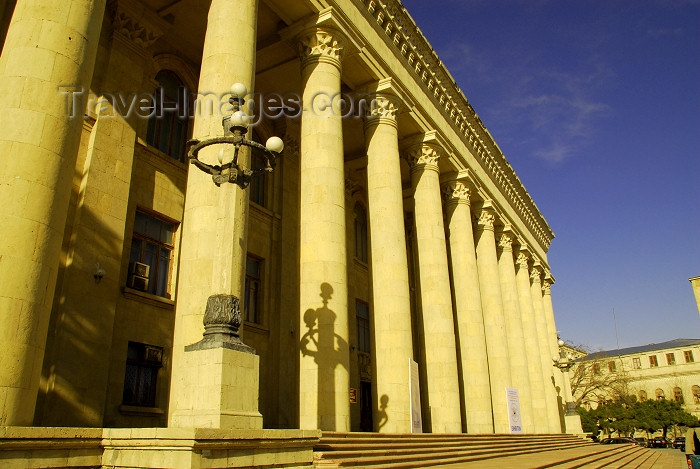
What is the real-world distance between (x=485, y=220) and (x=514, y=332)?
6062mm

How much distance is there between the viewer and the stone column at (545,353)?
109ft

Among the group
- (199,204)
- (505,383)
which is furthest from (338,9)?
(505,383)

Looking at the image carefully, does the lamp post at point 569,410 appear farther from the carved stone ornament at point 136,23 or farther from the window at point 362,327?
the carved stone ornament at point 136,23

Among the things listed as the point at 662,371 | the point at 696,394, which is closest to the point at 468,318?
the point at 696,394

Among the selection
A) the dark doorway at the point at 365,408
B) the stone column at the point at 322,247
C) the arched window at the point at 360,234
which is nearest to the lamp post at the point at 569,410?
the dark doorway at the point at 365,408

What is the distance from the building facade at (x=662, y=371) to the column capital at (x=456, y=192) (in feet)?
195

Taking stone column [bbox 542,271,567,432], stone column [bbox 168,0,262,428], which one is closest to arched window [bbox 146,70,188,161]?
stone column [bbox 168,0,262,428]

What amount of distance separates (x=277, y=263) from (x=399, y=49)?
365 inches

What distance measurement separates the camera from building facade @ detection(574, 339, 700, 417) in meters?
78.1

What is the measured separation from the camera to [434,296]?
2019 centimetres

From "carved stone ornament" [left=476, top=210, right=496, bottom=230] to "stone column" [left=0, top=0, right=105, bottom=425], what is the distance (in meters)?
22.0

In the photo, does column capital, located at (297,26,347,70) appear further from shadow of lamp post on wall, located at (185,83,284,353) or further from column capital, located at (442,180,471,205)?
column capital, located at (442,180,471,205)

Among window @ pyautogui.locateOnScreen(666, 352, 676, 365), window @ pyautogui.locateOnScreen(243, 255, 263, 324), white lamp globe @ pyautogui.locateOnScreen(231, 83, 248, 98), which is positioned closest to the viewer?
white lamp globe @ pyautogui.locateOnScreen(231, 83, 248, 98)

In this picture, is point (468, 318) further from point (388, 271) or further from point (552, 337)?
point (552, 337)
